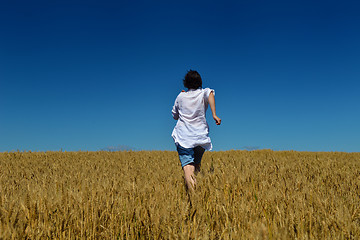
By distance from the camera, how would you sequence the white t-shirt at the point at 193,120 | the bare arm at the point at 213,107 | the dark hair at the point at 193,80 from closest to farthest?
the bare arm at the point at 213,107
the white t-shirt at the point at 193,120
the dark hair at the point at 193,80

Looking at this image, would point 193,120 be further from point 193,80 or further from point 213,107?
point 193,80

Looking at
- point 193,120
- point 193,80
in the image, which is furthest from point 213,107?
point 193,80

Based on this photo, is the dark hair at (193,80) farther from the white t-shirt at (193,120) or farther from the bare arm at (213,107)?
the bare arm at (213,107)

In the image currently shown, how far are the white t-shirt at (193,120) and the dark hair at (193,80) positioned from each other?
87mm

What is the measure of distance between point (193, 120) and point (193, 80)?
0.68 meters

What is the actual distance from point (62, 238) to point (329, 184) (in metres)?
4.11

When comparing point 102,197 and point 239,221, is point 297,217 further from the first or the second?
point 102,197

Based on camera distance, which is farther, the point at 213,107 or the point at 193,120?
the point at 193,120

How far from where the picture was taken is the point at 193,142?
4441 millimetres

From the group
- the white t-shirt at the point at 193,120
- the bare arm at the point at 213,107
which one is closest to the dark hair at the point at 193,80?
the white t-shirt at the point at 193,120

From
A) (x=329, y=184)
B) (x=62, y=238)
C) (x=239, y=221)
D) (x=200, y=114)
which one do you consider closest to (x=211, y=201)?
(x=239, y=221)

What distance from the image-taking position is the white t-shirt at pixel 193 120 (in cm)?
449

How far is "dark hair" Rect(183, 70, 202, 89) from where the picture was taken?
4.69m

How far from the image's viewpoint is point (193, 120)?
4574mm
